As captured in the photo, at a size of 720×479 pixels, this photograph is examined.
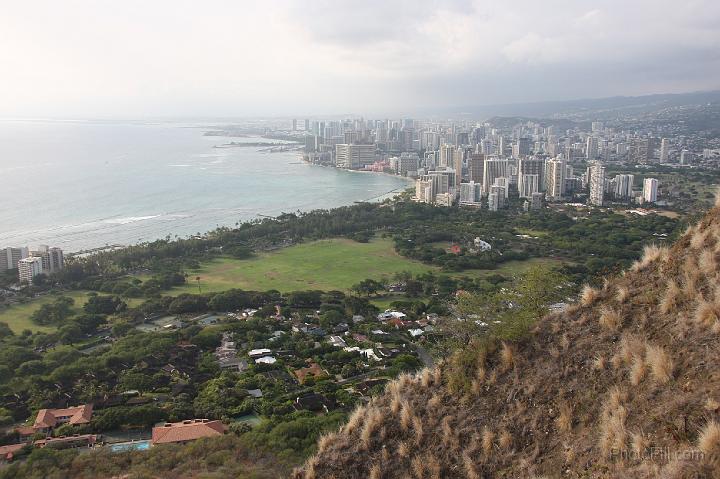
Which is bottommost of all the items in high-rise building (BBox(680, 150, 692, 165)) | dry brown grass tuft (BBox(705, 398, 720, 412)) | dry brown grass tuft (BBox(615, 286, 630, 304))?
high-rise building (BBox(680, 150, 692, 165))

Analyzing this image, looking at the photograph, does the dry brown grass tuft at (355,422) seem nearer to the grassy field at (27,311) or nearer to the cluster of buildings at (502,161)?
the grassy field at (27,311)

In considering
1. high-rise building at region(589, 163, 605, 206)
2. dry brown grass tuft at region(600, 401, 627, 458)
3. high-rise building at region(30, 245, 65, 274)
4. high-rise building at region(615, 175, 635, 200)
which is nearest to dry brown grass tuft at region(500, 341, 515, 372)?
dry brown grass tuft at region(600, 401, 627, 458)

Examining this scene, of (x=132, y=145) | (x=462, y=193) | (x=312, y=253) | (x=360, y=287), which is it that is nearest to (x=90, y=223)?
(x=312, y=253)

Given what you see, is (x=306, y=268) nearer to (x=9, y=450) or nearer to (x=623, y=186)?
(x=9, y=450)

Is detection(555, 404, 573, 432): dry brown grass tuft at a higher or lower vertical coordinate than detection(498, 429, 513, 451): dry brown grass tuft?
higher

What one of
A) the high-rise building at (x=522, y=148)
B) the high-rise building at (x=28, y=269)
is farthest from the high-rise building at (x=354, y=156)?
the high-rise building at (x=28, y=269)

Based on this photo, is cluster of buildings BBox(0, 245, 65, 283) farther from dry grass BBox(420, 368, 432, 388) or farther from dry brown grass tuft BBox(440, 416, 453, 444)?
dry brown grass tuft BBox(440, 416, 453, 444)
